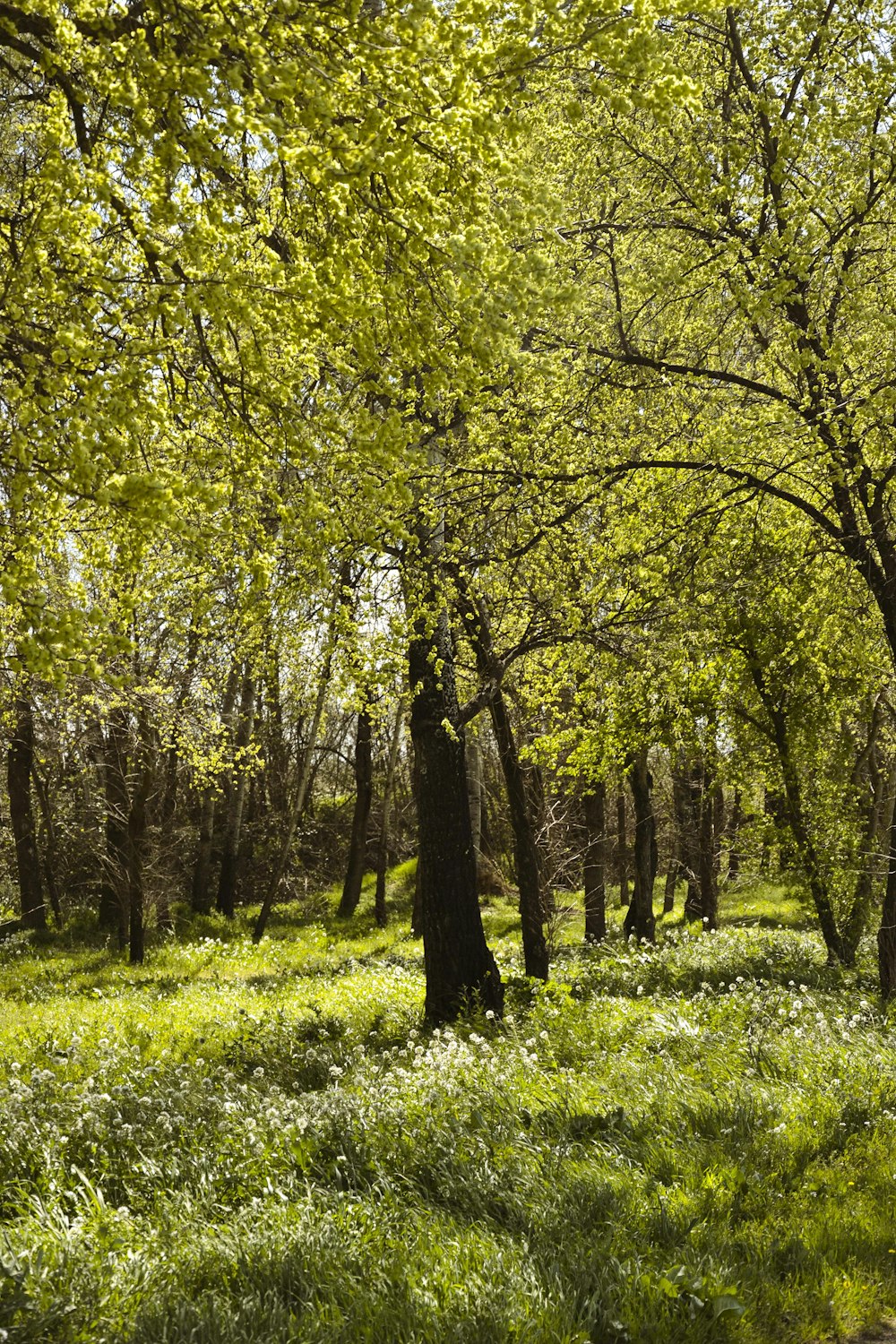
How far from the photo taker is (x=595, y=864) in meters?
16.7

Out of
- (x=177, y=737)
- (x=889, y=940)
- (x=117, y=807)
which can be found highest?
(x=177, y=737)

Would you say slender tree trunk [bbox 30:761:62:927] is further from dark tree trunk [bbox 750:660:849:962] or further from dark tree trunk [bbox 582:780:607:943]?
dark tree trunk [bbox 750:660:849:962]

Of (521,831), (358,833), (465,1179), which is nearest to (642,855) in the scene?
(521,831)

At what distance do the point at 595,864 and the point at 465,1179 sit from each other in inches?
469

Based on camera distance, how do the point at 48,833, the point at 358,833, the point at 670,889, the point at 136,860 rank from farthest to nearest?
the point at 670,889 → the point at 358,833 → the point at 48,833 → the point at 136,860

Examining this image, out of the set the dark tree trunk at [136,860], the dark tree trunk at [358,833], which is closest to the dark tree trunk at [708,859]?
the dark tree trunk at [358,833]

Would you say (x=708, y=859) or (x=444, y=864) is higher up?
(x=444, y=864)

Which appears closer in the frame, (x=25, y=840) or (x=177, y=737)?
(x=177, y=737)

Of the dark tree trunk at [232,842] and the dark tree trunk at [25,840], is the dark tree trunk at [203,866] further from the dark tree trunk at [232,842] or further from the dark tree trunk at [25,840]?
the dark tree trunk at [25,840]

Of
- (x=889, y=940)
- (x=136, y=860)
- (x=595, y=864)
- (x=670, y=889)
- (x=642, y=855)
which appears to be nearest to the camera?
(x=889, y=940)

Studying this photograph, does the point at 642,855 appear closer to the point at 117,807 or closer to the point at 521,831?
the point at 521,831

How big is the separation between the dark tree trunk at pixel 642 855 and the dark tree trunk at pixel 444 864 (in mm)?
7224

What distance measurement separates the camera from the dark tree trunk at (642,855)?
16.6 metres

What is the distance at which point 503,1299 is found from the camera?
12.6 feet
